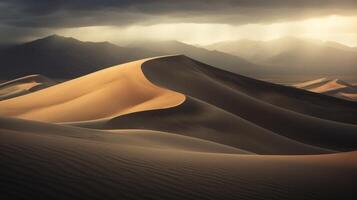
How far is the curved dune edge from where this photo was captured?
28.2m

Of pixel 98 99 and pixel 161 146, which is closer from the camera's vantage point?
pixel 161 146

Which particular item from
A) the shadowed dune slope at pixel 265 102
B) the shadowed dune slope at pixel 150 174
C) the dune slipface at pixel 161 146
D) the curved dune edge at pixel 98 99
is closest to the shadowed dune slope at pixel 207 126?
the dune slipface at pixel 161 146

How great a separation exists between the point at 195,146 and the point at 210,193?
7892 mm

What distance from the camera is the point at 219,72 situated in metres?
46.9

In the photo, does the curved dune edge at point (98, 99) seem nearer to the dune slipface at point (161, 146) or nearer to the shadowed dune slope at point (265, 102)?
the dune slipface at point (161, 146)

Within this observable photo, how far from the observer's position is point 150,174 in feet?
23.0

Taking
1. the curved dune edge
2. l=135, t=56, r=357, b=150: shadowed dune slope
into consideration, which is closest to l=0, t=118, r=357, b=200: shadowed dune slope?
the curved dune edge

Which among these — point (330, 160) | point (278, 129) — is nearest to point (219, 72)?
point (278, 129)

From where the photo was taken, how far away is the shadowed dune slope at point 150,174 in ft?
18.8

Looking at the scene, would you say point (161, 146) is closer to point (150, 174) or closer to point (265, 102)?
point (150, 174)

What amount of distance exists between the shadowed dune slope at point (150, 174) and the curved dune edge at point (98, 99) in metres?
16.3

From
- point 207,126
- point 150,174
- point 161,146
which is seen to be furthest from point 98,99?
point 150,174

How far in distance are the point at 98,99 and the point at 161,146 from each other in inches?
770

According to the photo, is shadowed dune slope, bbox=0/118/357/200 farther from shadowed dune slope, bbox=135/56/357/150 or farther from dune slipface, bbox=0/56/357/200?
shadowed dune slope, bbox=135/56/357/150
